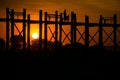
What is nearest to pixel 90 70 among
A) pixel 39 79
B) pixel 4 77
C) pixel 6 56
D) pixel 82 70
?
pixel 82 70

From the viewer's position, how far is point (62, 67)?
17531mm

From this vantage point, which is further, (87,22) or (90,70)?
(87,22)

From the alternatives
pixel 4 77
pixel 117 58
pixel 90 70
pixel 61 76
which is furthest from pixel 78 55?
pixel 4 77

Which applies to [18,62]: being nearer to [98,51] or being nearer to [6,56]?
[6,56]

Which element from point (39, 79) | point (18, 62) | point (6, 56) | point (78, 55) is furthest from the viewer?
point (78, 55)

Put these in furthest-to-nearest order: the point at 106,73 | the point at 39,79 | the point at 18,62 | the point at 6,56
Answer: the point at 6,56 → the point at 18,62 → the point at 106,73 → the point at 39,79

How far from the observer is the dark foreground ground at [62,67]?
15.2m

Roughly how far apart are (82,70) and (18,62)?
→ 4.68 meters

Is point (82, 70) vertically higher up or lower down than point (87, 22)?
lower down

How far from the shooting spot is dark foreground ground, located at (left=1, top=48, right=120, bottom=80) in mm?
15221

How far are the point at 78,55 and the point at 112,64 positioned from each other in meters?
3.79

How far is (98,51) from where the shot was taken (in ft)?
80.7

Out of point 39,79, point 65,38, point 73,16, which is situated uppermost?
point 73,16

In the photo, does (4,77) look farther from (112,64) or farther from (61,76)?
(112,64)
